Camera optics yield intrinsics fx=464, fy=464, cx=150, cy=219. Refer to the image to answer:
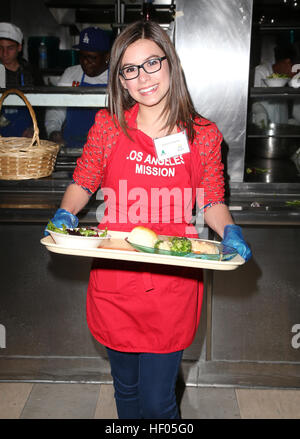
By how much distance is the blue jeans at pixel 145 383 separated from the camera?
54.5 inches

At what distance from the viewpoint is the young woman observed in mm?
1388

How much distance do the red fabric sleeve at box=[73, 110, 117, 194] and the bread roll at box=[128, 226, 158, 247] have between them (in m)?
0.28

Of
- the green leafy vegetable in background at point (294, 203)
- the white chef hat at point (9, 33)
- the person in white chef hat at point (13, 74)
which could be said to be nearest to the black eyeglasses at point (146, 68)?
the green leafy vegetable in background at point (294, 203)

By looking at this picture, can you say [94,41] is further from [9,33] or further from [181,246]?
[181,246]

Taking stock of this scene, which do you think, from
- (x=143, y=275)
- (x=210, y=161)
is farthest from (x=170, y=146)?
(x=143, y=275)

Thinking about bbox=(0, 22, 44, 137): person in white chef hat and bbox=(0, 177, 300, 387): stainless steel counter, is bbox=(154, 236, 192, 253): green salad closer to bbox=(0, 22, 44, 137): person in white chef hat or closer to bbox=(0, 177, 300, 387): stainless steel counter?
bbox=(0, 177, 300, 387): stainless steel counter

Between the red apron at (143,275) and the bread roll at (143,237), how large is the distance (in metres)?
0.11

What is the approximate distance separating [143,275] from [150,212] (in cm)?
19

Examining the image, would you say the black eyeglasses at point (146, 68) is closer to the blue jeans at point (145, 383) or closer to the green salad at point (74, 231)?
the green salad at point (74, 231)
